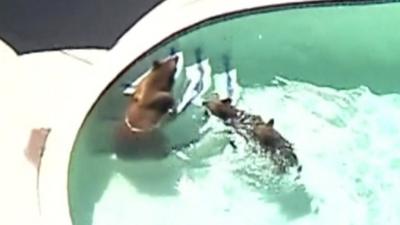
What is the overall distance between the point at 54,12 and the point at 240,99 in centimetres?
64

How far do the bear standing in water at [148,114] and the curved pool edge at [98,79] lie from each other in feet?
0.14

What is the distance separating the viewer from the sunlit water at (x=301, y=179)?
123 cm

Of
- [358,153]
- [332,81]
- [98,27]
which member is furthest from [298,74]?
[98,27]

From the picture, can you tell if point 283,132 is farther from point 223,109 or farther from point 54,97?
point 54,97

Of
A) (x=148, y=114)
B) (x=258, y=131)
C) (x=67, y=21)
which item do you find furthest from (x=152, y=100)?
(x=67, y=21)

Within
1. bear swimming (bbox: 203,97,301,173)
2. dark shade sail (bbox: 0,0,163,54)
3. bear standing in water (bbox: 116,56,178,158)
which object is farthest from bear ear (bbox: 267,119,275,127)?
dark shade sail (bbox: 0,0,163,54)

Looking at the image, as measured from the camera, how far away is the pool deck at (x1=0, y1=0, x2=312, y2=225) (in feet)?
3.92

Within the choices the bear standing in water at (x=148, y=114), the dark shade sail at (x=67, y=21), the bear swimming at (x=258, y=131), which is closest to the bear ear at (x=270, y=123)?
the bear swimming at (x=258, y=131)

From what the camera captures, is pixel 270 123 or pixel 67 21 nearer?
pixel 270 123

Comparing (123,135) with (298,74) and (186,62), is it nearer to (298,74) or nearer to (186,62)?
(186,62)

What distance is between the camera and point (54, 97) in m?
1.39

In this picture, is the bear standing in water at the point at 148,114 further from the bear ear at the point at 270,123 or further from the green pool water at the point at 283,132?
the bear ear at the point at 270,123

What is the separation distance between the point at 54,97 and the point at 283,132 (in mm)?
324

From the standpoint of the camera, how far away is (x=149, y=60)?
1.34 metres
